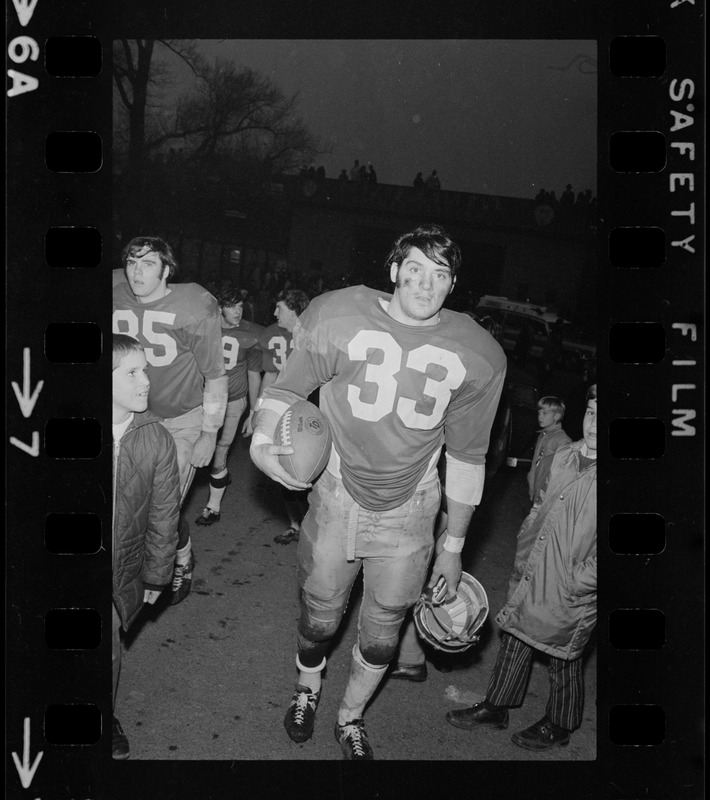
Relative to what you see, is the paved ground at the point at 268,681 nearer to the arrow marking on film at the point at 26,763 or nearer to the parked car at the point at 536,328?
the arrow marking on film at the point at 26,763

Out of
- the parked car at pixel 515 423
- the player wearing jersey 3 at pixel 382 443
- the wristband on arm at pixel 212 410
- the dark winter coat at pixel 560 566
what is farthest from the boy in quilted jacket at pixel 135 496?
the dark winter coat at pixel 560 566

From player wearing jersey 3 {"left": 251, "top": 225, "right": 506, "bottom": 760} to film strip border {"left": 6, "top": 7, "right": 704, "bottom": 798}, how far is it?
2.23 feet

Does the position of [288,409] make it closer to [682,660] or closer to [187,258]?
[187,258]

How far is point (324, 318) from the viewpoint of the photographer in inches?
144

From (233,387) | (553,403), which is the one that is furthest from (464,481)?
(233,387)

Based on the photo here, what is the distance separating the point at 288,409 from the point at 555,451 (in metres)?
1.42

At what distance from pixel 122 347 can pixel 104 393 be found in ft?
1.13

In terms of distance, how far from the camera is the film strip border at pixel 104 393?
3277 millimetres

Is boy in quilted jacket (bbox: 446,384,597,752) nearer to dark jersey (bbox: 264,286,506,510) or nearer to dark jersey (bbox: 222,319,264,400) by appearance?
dark jersey (bbox: 264,286,506,510)

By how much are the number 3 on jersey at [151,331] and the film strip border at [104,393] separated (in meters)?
0.53

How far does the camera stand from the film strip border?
10.8 feet

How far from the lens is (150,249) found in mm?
3812

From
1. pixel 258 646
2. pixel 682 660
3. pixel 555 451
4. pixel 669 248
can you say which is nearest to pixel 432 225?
pixel 669 248

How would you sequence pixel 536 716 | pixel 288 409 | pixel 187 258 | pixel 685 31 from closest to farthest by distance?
pixel 685 31 < pixel 288 409 < pixel 187 258 < pixel 536 716
